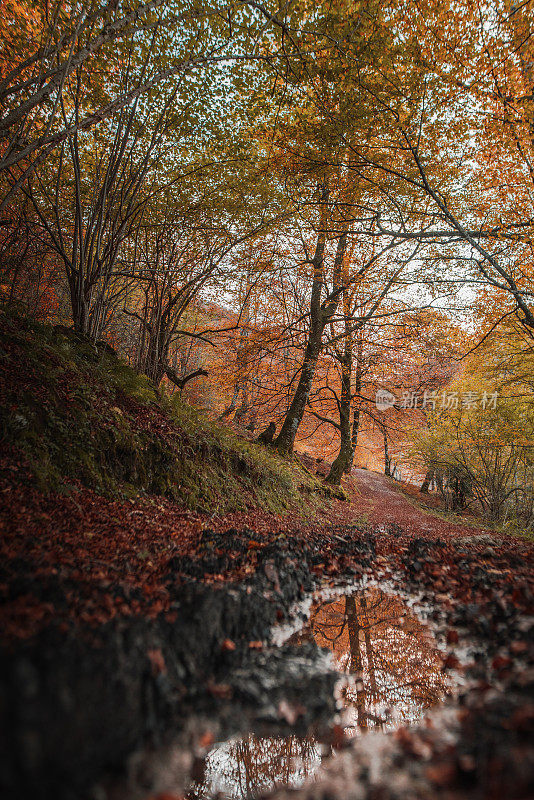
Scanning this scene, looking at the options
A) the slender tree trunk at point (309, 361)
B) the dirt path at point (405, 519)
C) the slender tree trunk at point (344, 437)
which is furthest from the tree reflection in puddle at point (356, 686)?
the slender tree trunk at point (344, 437)

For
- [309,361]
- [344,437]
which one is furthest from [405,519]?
[309,361]

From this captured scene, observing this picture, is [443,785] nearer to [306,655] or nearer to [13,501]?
[306,655]

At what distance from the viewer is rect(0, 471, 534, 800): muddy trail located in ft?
3.43

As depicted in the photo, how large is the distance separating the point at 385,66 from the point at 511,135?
8.87ft

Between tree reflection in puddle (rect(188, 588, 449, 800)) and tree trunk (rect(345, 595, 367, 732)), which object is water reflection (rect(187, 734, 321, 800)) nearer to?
tree reflection in puddle (rect(188, 588, 449, 800))

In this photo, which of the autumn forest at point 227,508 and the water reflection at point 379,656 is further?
the water reflection at point 379,656

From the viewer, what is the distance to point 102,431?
4.05 meters

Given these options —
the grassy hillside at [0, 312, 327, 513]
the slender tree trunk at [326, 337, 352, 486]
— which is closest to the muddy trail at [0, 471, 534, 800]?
the grassy hillside at [0, 312, 327, 513]

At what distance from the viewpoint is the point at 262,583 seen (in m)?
2.67

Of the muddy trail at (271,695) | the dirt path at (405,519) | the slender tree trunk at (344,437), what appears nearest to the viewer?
the muddy trail at (271,695)

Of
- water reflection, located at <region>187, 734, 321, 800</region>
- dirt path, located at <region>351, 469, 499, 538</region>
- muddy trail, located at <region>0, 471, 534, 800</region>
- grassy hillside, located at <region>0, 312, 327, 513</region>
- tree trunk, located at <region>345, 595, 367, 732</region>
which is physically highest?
grassy hillside, located at <region>0, 312, 327, 513</region>

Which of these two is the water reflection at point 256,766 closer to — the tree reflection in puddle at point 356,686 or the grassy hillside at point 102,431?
the tree reflection in puddle at point 356,686

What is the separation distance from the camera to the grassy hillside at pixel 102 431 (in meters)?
3.37

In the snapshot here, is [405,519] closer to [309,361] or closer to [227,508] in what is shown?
[309,361]
